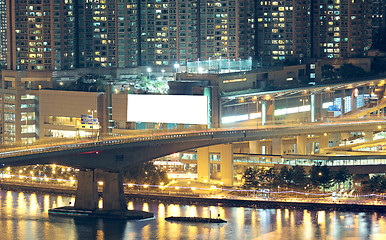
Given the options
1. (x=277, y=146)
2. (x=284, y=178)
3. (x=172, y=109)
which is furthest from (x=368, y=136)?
(x=172, y=109)

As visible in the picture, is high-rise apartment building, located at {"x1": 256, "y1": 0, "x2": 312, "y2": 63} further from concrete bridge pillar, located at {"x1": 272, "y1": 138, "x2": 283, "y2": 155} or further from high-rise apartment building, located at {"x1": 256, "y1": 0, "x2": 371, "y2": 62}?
concrete bridge pillar, located at {"x1": 272, "y1": 138, "x2": 283, "y2": 155}

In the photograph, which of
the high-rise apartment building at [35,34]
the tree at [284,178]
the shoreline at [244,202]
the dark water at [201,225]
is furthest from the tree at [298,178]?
the high-rise apartment building at [35,34]

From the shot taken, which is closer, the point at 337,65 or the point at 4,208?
the point at 4,208

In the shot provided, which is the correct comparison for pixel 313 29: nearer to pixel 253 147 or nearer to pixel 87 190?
pixel 253 147

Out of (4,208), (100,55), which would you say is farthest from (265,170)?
(100,55)

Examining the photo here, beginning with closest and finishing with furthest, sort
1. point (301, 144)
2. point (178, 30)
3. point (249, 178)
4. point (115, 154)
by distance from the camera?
point (115, 154) < point (249, 178) < point (301, 144) < point (178, 30)

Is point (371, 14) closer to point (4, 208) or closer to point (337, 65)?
point (337, 65)
